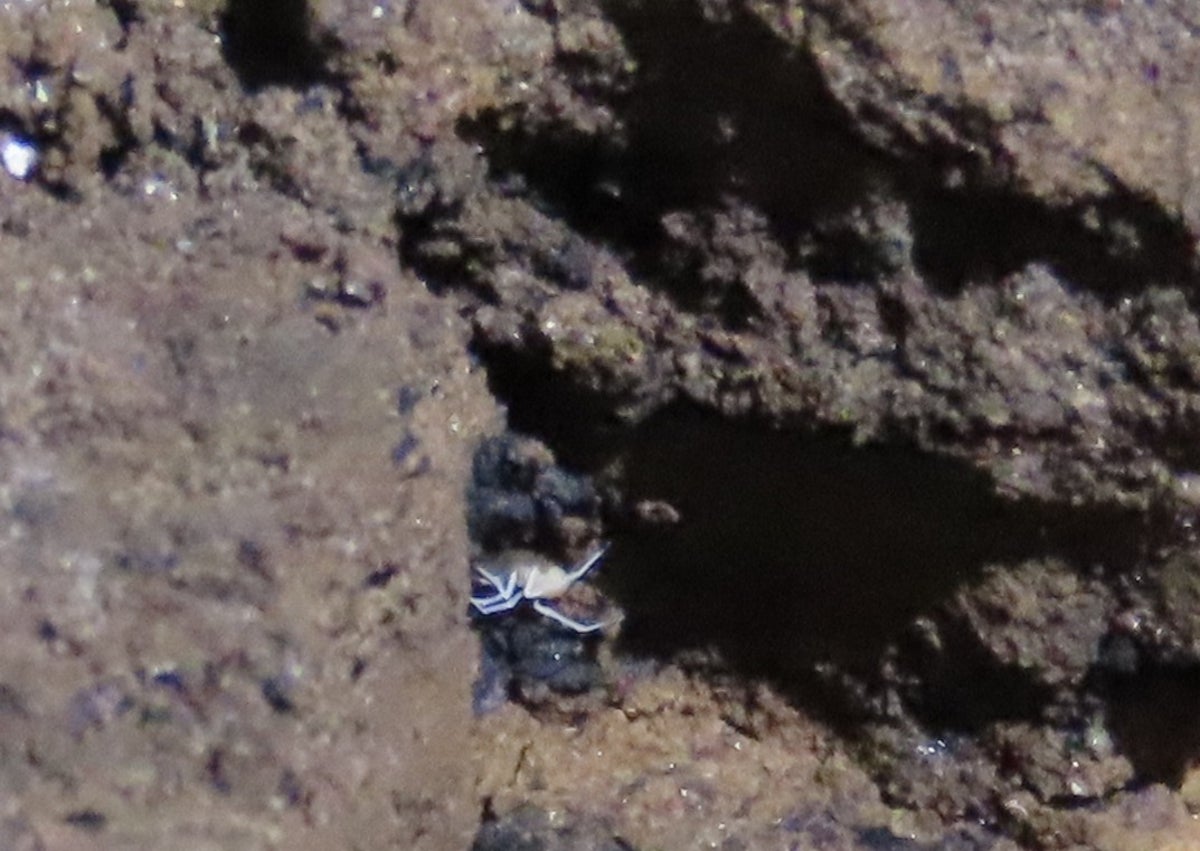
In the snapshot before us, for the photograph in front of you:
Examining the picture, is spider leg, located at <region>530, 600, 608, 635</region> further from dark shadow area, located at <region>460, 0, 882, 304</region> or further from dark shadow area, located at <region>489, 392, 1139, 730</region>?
dark shadow area, located at <region>460, 0, 882, 304</region>

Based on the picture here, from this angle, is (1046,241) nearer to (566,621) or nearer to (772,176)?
(772,176)

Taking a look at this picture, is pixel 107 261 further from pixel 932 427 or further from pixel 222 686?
pixel 932 427

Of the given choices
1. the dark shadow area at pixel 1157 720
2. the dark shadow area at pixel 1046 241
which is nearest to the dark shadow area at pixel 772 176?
the dark shadow area at pixel 1046 241

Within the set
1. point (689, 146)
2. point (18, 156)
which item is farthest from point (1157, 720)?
point (18, 156)

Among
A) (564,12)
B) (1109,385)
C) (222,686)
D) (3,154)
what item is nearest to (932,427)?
(1109,385)

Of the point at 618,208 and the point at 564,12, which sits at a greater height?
the point at 564,12

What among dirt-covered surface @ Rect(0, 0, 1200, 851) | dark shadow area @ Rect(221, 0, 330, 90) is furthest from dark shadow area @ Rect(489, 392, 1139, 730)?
dark shadow area @ Rect(221, 0, 330, 90)

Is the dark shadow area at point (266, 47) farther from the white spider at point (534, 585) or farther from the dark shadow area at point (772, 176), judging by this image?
the white spider at point (534, 585)
